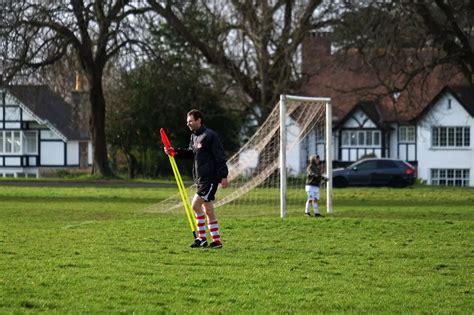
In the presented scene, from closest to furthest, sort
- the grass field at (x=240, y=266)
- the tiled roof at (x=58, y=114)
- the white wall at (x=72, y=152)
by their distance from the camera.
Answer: the grass field at (x=240, y=266), the tiled roof at (x=58, y=114), the white wall at (x=72, y=152)

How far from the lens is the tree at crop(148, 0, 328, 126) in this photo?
170 feet

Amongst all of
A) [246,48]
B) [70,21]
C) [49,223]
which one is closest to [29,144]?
[246,48]

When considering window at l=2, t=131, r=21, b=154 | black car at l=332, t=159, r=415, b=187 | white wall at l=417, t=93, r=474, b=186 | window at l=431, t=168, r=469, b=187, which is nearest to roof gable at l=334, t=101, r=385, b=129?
white wall at l=417, t=93, r=474, b=186

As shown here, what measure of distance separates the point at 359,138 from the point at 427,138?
441 cm

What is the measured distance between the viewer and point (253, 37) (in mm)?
51875

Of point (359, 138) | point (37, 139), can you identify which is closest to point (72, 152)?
point (37, 139)

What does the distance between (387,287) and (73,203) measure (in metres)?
21.0

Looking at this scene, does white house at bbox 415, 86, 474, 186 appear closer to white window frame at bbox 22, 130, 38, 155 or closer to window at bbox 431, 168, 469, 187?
window at bbox 431, 168, 469, 187

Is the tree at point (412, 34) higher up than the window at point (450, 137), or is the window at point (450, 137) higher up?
the tree at point (412, 34)

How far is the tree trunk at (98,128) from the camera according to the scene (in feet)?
174

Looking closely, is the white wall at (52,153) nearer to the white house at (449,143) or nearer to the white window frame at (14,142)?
the white window frame at (14,142)

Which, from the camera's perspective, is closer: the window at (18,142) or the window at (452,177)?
the window at (452,177)

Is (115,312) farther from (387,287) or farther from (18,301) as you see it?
(387,287)

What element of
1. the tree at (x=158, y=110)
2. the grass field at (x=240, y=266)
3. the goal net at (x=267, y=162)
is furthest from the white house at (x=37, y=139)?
the grass field at (x=240, y=266)
